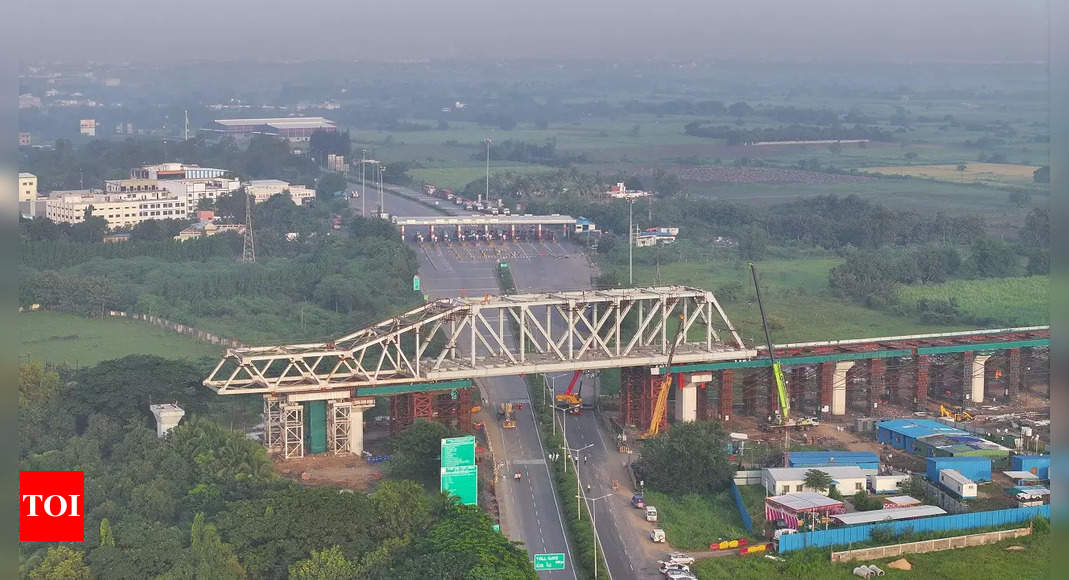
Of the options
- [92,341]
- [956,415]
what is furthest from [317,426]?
[92,341]

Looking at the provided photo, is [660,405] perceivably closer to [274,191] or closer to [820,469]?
[820,469]

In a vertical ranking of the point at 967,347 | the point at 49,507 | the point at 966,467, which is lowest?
the point at 966,467

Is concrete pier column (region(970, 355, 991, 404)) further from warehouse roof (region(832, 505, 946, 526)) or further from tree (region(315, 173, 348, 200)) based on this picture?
tree (region(315, 173, 348, 200))

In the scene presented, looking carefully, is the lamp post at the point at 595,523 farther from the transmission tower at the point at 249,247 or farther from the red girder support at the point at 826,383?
the transmission tower at the point at 249,247

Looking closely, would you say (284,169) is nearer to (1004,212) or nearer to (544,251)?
(544,251)

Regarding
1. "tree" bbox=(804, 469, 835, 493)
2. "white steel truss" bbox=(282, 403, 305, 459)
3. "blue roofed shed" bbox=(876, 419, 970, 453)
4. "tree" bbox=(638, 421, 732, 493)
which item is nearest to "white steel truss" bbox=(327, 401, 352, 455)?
"white steel truss" bbox=(282, 403, 305, 459)

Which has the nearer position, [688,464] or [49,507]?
[49,507]
